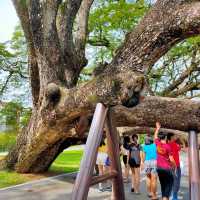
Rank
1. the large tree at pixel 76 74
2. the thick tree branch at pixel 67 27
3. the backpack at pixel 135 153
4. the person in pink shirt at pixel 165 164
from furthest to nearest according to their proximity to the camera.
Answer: the thick tree branch at pixel 67 27 < the backpack at pixel 135 153 < the person in pink shirt at pixel 165 164 < the large tree at pixel 76 74

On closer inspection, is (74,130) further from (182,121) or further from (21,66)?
(21,66)

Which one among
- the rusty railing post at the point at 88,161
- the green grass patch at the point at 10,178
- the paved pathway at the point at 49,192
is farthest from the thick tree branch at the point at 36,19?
the rusty railing post at the point at 88,161

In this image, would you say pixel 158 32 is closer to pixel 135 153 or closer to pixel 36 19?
pixel 36 19

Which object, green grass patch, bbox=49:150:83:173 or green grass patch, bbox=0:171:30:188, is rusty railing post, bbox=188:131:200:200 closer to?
green grass patch, bbox=0:171:30:188

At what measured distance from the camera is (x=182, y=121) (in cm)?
1068

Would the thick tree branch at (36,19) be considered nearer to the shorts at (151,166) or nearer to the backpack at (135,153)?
the backpack at (135,153)

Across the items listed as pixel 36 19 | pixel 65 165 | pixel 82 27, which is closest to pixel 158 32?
pixel 36 19

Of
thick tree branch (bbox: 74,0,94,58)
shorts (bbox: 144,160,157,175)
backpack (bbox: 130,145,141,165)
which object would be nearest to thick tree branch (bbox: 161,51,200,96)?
thick tree branch (bbox: 74,0,94,58)

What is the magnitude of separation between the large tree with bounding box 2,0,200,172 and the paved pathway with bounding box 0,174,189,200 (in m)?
1.11

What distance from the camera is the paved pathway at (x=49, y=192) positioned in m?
11.0

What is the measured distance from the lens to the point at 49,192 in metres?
11.8

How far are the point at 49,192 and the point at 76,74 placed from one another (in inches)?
151

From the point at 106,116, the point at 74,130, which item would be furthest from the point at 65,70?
the point at 106,116

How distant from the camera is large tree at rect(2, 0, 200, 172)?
7.86 m
